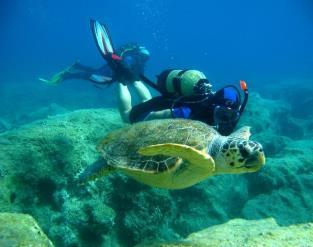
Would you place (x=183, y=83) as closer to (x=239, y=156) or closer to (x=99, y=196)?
(x=239, y=156)

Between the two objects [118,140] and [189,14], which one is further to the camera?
[189,14]

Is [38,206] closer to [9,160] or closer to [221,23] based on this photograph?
[9,160]

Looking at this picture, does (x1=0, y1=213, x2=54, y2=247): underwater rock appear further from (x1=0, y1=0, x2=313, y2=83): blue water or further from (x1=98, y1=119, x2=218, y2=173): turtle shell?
(x1=0, y1=0, x2=313, y2=83): blue water

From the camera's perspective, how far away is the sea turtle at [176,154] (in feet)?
8.75

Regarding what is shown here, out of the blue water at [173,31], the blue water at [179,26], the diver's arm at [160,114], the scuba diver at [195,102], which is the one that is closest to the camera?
the scuba diver at [195,102]

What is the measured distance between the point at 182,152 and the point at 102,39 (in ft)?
14.1

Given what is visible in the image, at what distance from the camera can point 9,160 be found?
407cm

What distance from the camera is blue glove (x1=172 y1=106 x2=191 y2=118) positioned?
3.98m

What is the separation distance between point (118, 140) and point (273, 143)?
5.51 metres

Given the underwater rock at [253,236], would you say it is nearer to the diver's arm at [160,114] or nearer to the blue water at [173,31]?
the diver's arm at [160,114]

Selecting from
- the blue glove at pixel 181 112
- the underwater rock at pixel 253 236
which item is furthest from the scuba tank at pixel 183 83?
the underwater rock at pixel 253 236

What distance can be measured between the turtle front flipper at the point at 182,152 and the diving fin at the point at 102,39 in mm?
3644

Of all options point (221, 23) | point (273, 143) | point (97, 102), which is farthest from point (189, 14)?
point (273, 143)

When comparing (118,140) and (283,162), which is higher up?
(118,140)
